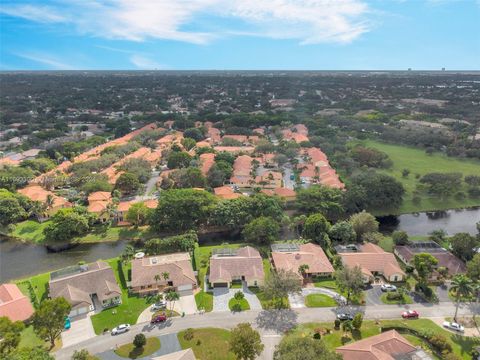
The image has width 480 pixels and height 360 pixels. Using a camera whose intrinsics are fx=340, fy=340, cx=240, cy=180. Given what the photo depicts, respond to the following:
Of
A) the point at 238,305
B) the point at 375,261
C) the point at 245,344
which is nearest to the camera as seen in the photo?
the point at 245,344

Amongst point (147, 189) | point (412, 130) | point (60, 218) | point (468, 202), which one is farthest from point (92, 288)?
point (412, 130)

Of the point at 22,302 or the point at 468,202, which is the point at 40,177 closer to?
the point at 22,302

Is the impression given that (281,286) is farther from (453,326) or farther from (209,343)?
(453,326)

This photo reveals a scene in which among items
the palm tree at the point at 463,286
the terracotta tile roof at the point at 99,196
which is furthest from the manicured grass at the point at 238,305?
the terracotta tile roof at the point at 99,196

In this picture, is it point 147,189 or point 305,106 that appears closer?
point 147,189

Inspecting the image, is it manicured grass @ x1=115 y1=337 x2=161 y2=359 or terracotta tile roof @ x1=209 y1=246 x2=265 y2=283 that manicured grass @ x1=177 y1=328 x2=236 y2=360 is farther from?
terracotta tile roof @ x1=209 y1=246 x2=265 y2=283

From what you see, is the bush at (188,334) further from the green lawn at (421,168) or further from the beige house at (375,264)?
the green lawn at (421,168)

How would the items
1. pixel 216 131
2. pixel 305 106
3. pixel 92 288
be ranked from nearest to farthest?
pixel 92 288, pixel 216 131, pixel 305 106

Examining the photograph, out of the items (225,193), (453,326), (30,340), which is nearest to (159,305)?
(30,340)

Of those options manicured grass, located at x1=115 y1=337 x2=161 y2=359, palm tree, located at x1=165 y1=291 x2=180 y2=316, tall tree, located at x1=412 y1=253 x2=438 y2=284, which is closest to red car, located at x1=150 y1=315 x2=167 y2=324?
palm tree, located at x1=165 y1=291 x2=180 y2=316
